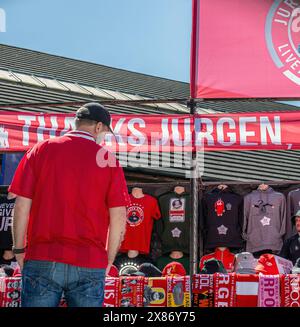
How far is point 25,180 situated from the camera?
12.1ft

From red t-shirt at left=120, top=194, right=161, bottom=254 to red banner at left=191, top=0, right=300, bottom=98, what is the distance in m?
2.39

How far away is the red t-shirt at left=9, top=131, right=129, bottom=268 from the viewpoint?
3.56m

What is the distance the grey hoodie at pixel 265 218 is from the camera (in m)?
8.42

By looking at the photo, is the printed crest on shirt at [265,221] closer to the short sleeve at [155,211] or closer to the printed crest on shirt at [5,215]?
the short sleeve at [155,211]

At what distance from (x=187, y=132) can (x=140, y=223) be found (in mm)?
2426

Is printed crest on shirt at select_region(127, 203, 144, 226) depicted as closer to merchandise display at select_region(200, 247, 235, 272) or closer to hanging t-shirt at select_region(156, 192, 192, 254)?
hanging t-shirt at select_region(156, 192, 192, 254)

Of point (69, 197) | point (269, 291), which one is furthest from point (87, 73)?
point (69, 197)

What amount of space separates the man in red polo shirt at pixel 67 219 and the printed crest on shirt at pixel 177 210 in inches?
195

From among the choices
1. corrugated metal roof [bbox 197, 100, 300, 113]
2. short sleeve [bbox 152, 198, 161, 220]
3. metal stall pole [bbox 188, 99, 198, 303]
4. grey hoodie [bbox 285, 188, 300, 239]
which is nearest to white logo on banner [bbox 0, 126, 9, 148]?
metal stall pole [bbox 188, 99, 198, 303]

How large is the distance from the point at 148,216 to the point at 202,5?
9.73ft

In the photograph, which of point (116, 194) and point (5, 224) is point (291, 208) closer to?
point (5, 224)

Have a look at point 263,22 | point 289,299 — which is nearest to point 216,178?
point 263,22

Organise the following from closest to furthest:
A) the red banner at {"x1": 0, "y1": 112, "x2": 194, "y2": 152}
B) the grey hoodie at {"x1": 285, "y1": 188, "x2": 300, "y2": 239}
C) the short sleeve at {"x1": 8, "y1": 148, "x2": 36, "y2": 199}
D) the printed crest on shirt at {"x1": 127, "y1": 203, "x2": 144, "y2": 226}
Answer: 1. the short sleeve at {"x1": 8, "y1": 148, "x2": 36, "y2": 199}
2. the red banner at {"x1": 0, "y1": 112, "x2": 194, "y2": 152}
3. the grey hoodie at {"x1": 285, "y1": 188, "x2": 300, "y2": 239}
4. the printed crest on shirt at {"x1": 127, "y1": 203, "x2": 144, "y2": 226}
